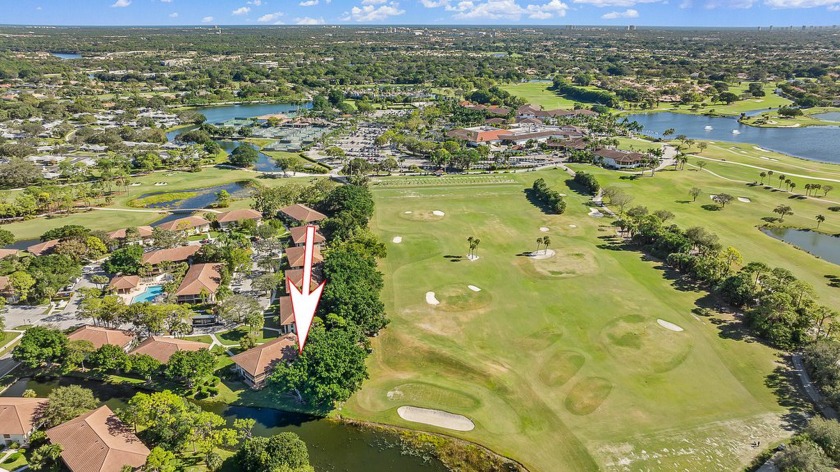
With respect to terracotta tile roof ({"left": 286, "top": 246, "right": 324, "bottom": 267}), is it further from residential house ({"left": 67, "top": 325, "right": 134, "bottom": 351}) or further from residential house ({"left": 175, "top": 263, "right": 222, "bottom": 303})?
residential house ({"left": 67, "top": 325, "right": 134, "bottom": 351})

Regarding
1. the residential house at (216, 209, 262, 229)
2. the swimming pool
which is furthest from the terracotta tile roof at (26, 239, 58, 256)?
the residential house at (216, 209, 262, 229)

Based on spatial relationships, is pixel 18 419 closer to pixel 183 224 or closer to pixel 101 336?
pixel 101 336

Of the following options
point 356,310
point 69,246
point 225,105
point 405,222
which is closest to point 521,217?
point 405,222

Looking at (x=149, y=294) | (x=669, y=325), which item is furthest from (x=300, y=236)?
(x=669, y=325)

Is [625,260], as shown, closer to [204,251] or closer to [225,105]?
[204,251]

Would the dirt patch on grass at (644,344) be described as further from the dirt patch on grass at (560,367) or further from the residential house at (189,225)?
the residential house at (189,225)
